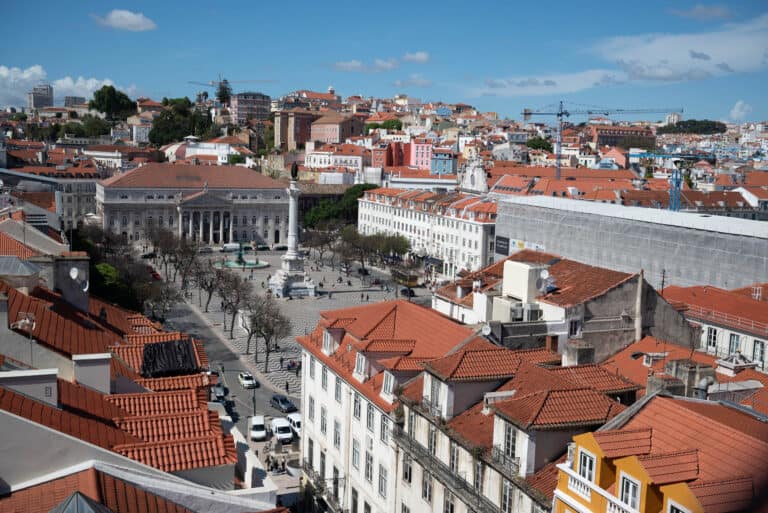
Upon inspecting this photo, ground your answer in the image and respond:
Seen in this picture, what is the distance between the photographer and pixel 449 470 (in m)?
16.0

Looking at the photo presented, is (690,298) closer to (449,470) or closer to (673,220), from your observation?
(673,220)

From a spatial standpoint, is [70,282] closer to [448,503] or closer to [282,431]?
[448,503]

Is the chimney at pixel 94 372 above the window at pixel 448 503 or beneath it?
above

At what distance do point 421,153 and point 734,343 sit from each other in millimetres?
97367

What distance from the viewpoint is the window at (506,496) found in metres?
13.8

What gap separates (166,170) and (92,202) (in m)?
11.1

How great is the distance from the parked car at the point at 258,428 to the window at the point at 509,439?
1786 centimetres

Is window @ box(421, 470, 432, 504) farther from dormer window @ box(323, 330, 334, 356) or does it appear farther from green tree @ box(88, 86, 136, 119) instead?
green tree @ box(88, 86, 136, 119)

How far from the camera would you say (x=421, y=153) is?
122062 mm

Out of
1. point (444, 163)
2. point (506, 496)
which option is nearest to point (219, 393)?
point (506, 496)

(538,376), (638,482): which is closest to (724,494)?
(638,482)

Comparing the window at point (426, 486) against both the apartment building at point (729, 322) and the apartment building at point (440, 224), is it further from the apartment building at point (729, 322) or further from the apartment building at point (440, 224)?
the apartment building at point (440, 224)

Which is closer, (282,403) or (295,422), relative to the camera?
(295,422)

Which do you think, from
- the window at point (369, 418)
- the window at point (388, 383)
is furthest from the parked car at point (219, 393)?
the window at point (388, 383)
